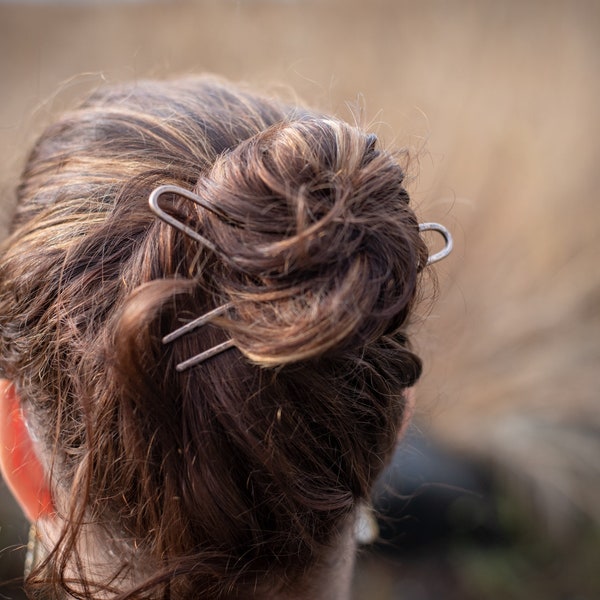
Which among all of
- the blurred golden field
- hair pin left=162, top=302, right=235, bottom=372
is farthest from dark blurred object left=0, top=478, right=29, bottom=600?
hair pin left=162, top=302, right=235, bottom=372

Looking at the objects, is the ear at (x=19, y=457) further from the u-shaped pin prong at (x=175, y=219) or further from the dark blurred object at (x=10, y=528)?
the dark blurred object at (x=10, y=528)

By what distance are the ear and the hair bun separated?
38 centimetres

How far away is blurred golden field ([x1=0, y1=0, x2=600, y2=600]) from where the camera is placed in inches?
108

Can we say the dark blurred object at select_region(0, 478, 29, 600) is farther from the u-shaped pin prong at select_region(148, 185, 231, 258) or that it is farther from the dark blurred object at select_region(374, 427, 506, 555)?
the u-shaped pin prong at select_region(148, 185, 231, 258)

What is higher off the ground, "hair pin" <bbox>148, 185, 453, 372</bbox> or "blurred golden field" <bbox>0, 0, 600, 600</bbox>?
"hair pin" <bbox>148, 185, 453, 372</bbox>

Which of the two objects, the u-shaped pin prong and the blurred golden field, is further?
the blurred golden field

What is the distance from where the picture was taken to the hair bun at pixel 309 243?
647mm

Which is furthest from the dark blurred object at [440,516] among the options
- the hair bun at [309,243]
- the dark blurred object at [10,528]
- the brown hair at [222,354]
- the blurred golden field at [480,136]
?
the hair bun at [309,243]

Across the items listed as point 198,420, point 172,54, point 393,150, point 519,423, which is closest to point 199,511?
point 198,420

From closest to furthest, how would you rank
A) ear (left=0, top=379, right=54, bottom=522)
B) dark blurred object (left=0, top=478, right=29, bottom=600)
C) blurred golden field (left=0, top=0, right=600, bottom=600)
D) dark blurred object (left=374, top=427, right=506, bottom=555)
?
ear (left=0, top=379, right=54, bottom=522), dark blurred object (left=0, top=478, right=29, bottom=600), dark blurred object (left=374, top=427, right=506, bottom=555), blurred golden field (left=0, top=0, right=600, bottom=600)

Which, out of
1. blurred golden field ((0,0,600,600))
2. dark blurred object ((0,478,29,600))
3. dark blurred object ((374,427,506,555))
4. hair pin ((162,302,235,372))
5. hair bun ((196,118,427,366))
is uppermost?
hair bun ((196,118,427,366))

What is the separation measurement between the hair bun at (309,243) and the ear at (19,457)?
0.38m

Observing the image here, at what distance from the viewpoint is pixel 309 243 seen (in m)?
0.65

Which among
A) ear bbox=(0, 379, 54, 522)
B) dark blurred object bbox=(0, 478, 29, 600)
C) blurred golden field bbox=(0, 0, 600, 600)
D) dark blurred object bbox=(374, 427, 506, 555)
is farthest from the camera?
blurred golden field bbox=(0, 0, 600, 600)
